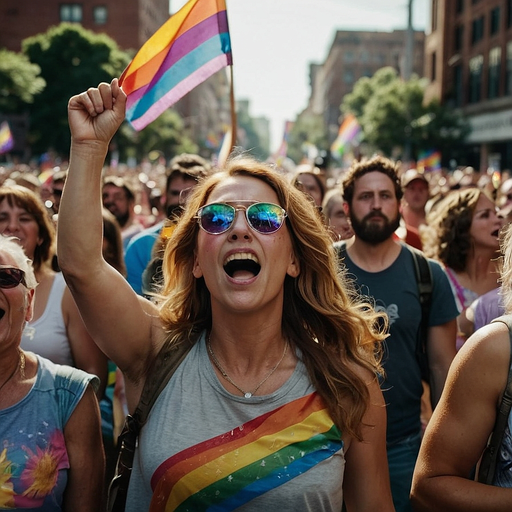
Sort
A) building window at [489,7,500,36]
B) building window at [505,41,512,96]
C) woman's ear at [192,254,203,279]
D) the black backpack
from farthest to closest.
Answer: building window at [489,7,500,36] < building window at [505,41,512,96] < the black backpack < woman's ear at [192,254,203,279]

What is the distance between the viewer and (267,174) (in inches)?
106

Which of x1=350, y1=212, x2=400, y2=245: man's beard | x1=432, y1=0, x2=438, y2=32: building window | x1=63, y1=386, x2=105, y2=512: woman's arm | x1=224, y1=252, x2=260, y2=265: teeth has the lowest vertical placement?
x1=63, y1=386, x2=105, y2=512: woman's arm

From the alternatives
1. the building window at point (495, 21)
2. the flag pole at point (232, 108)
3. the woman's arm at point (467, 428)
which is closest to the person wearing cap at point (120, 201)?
the flag pole at point (232, 108)

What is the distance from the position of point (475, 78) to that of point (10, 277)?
45.6 meters

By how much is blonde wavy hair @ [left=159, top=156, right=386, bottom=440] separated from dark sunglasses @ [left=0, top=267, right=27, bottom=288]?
53cm

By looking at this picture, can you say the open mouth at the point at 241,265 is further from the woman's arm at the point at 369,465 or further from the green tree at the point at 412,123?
the green tree at the point at 412,123

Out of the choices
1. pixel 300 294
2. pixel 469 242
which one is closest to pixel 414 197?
pixel 469 242

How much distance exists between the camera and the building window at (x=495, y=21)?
40.6 metres

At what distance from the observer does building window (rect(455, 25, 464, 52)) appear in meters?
47.0

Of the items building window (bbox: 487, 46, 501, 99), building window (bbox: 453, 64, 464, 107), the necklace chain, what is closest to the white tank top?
the necklace chain

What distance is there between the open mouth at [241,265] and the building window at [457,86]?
155 feet

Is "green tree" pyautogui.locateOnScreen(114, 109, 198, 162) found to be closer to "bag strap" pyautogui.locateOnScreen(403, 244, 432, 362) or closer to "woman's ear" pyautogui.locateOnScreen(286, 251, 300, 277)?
"bag strap" pyautogui.locateOnScreen(403, 244, 432, 362)

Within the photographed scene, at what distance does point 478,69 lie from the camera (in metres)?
44.3

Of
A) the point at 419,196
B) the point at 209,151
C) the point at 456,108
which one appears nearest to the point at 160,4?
the point at 209,151
